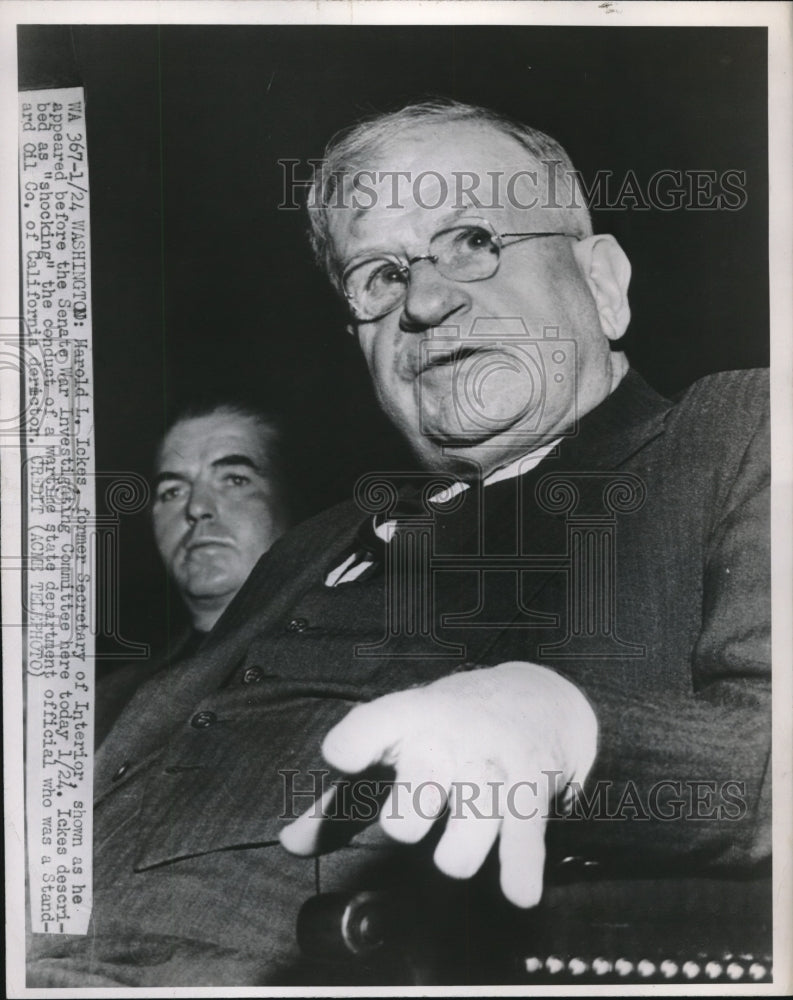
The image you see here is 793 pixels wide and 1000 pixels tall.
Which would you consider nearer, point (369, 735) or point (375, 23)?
point (369, 735)

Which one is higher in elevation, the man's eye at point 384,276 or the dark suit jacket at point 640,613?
the man's eye at point 384,276

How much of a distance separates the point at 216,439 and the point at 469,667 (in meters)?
0.88

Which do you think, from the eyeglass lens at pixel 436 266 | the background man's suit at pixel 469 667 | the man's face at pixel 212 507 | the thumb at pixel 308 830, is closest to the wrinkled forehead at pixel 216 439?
the man's face at pixel 212 507

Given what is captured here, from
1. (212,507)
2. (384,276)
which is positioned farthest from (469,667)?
(384,276)

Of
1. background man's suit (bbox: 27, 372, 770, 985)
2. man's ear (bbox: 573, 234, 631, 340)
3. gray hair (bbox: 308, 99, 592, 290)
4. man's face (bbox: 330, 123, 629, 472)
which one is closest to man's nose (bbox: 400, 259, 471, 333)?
man's face (bbox: 330, 123, 629, 472)

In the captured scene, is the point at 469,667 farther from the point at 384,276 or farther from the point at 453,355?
the point at 384,276

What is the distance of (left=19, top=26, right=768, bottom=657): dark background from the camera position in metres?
2.73

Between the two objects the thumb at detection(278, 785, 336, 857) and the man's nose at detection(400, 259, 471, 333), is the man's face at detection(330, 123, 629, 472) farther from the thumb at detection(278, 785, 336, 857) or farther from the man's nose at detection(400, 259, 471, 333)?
the thumb at detection(278, 785, 336, 857)

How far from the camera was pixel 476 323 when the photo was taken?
2688 millimetres

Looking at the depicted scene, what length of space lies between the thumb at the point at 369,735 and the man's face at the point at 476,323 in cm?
63

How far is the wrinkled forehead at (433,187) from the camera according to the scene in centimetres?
270

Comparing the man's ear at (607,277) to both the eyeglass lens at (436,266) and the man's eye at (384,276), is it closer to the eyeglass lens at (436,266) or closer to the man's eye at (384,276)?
the eyeglass lens at (436,266)

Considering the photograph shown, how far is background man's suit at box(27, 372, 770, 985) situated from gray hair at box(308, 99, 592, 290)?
0.53 meters

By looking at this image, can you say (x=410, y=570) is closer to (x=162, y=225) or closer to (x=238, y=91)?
(x=162, y=225)
